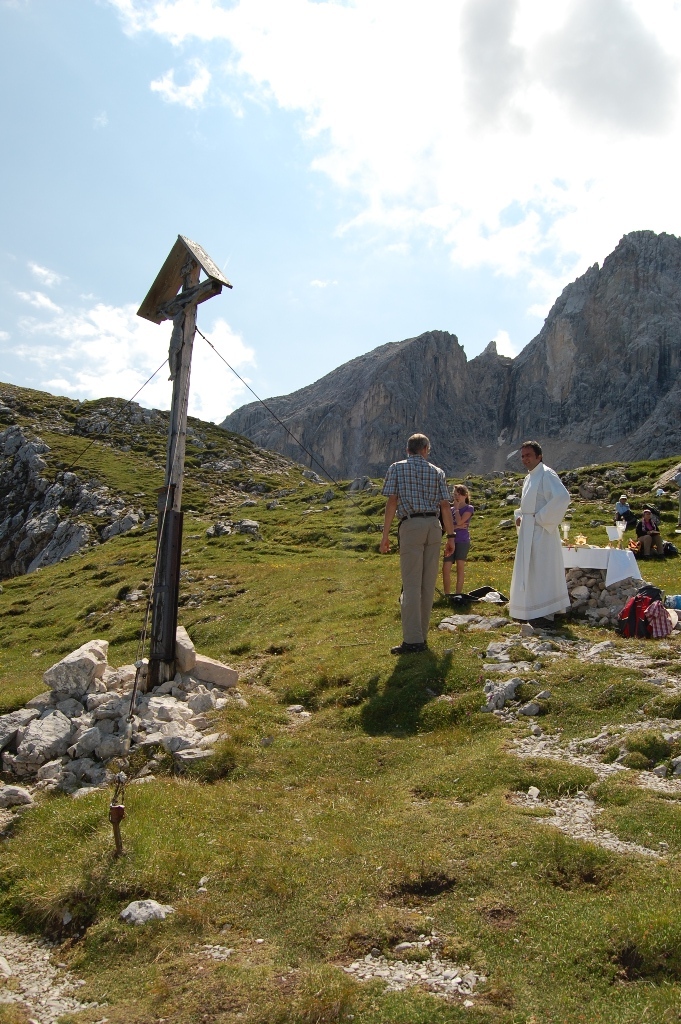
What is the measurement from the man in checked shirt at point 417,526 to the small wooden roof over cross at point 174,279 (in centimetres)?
434

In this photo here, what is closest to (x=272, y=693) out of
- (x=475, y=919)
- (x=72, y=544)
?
(x=475, y=919)

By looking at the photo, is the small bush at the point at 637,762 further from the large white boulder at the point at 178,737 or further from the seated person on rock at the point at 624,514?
the seated person on rock at the point at 624,514

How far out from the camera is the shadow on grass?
9742mm

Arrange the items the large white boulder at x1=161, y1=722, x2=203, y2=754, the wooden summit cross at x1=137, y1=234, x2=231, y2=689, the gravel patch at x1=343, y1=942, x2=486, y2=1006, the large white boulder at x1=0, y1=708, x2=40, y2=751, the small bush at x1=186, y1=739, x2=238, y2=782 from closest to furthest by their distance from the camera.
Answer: the gravel patch at x1=343, y1=942, x2=486, y2=1006
the small bush at x1=186, y1=739, x2=238, y2=782
the large white boulder at x1=161, y1=722, x2=203, y2=754
the large white boulder at x1=0, y1=708, x2=40, y2=751
the wooden summit cross at x1=137, y1=234, x2=231, y2=689

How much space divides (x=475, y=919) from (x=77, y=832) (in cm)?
414

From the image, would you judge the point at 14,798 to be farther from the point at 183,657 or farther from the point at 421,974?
the point at 421,974

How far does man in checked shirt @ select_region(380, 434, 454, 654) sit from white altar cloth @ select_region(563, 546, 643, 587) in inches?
148

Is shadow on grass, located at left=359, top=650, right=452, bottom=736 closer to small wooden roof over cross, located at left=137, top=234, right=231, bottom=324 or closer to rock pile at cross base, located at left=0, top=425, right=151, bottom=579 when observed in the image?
small wooden roof over cross, located at left=137, top=234, right=231, bottom=324

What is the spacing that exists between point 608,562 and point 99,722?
32.3 feet

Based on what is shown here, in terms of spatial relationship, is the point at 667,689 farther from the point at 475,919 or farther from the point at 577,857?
the point at 475,919

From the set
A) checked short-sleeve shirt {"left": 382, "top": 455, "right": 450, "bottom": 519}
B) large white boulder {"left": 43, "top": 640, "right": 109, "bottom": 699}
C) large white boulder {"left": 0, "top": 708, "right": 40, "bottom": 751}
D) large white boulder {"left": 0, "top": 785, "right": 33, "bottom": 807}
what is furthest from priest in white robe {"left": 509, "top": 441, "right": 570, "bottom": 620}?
large white boulder {"left": 0, "top": 785, "right": 33, "bottom": 807}

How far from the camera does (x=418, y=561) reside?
11.8 m

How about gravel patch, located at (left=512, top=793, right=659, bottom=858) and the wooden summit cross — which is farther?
the wooden summit cross

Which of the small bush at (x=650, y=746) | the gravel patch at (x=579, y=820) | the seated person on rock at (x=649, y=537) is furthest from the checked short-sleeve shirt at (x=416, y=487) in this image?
the seated person on rock at (x=649, y=537)
